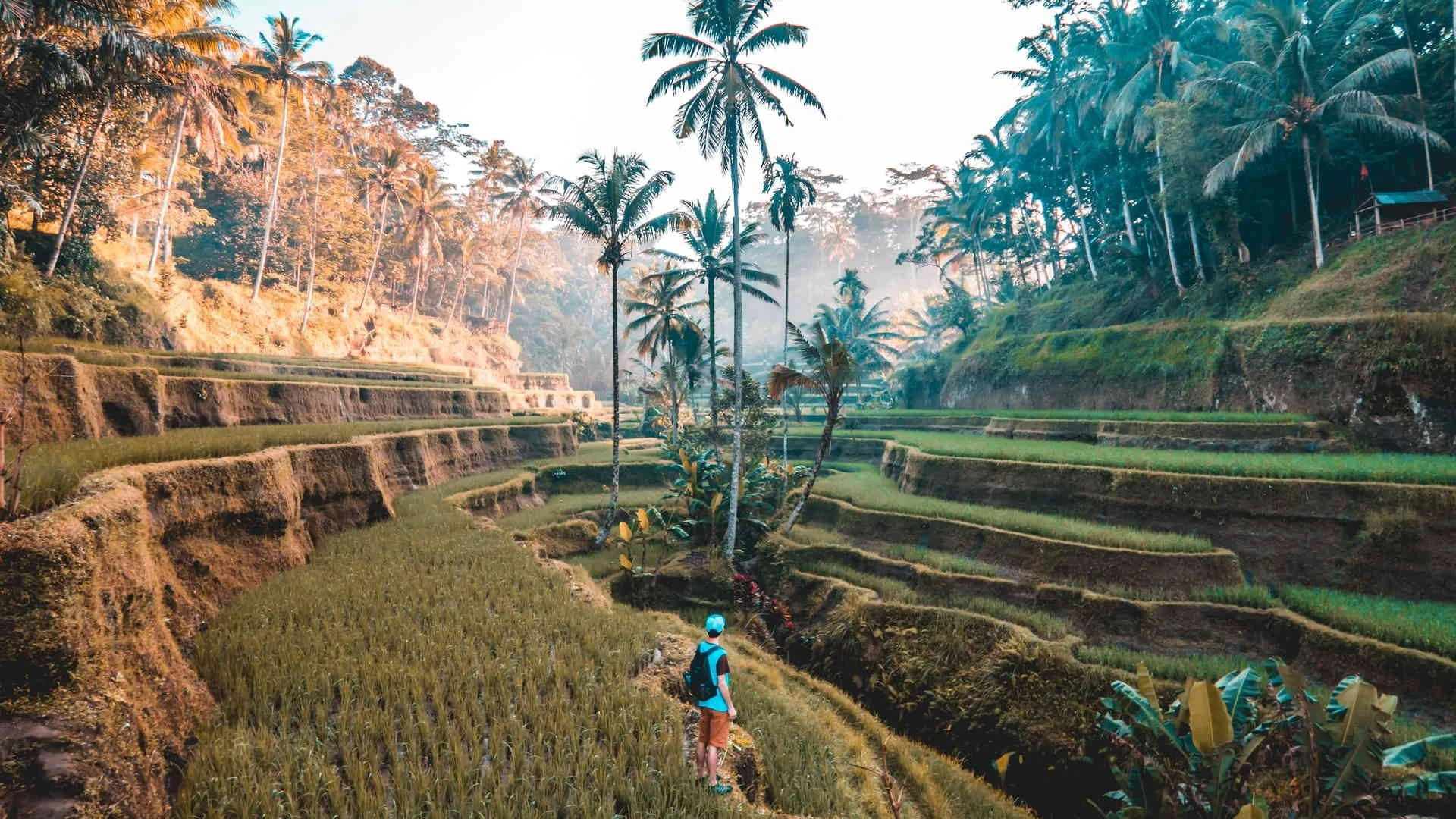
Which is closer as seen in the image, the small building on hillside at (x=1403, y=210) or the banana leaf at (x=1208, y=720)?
the banana leaf at (x=1208, y=720)

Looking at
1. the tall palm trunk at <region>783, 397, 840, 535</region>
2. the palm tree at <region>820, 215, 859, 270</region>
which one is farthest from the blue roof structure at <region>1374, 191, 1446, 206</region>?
the palm tree at <region>820, 215, 859, 270</region>

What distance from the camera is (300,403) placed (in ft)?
55.1

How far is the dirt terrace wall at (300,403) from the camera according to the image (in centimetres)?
1241

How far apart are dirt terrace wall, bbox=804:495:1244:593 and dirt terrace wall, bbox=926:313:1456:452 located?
734 centimetres

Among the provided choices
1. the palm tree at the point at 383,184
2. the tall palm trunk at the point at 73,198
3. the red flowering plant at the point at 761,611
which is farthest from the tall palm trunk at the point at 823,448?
the palm tree at the point at 383,184

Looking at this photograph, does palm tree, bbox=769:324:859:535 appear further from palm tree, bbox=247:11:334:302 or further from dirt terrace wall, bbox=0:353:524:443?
palm tree, bbox=247:11:334:302

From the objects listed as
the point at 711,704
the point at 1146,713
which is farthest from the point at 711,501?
the point at 711,704

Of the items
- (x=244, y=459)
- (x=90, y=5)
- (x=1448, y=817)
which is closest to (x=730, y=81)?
(x=244, y=459)

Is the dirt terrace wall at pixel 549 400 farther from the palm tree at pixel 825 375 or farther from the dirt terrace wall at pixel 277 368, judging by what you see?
the palm tree at pixel 825 375

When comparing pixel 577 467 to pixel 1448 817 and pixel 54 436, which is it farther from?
pixel 1448 817

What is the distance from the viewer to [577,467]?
24.0 metres

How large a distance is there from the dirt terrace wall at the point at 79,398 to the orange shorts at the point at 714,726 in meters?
8.70

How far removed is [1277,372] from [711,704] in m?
20.8

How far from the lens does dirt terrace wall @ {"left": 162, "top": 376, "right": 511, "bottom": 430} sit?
12406mm
